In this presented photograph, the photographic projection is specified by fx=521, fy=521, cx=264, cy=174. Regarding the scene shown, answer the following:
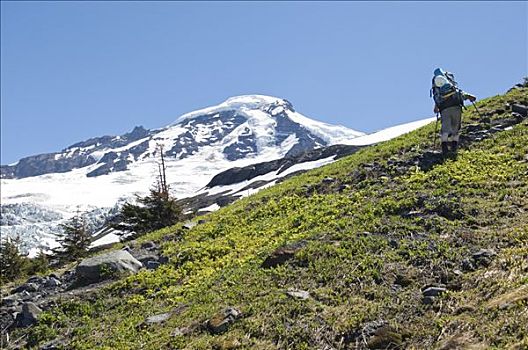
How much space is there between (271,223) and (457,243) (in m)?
7.23

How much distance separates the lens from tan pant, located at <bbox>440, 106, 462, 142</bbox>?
19.3m

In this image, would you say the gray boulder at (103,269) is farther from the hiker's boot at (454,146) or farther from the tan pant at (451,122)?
the tan pant at (451,122)

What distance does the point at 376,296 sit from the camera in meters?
9.91

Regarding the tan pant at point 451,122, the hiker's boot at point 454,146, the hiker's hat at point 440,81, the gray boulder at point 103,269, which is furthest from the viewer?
the hiker's hat at point 440,81

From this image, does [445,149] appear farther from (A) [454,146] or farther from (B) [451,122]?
(B) [451,122]

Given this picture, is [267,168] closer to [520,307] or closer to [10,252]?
[10,252]

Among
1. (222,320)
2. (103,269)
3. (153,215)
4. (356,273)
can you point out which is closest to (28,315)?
(103,269)

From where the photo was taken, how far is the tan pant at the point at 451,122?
19266 millimetres

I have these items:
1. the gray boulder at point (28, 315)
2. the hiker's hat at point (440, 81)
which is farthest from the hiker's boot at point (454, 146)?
the gray boulder at point (28, 315)

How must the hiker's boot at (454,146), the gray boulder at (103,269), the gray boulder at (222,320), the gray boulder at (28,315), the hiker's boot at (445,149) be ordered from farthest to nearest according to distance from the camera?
the hiker's boot at (454,146), the hiker's boot at (445,149), the gray boulder at (103,269), the gray boulder at (28,315), the gray boulder at (222,320)

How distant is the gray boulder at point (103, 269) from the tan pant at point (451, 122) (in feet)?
39.4

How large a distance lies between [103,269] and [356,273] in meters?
8.37

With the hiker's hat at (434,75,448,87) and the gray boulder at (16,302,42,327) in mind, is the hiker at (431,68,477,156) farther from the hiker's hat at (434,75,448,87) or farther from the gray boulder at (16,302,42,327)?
the gray boulder at (16,302,42,327)

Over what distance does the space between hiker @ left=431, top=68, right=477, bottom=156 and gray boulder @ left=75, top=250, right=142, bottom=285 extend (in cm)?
1174
